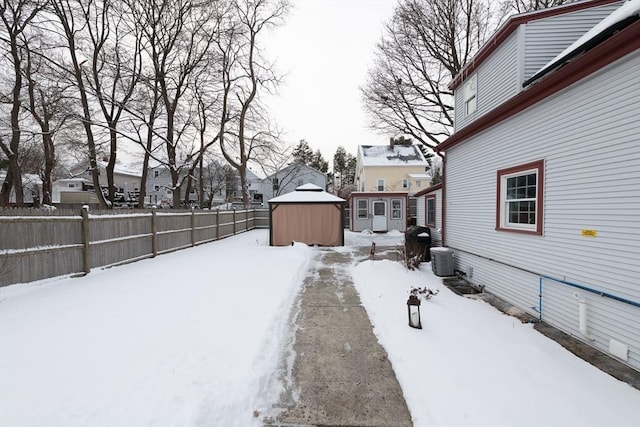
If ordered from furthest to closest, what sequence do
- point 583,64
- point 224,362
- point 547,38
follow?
point 547,38
point 583,64
point 224,362

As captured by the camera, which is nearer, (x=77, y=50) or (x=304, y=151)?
(x=77, y=50)

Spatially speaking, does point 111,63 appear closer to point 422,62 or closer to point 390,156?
point 422,62

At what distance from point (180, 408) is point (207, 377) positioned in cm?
43

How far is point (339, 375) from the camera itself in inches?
118

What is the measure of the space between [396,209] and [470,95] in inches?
429

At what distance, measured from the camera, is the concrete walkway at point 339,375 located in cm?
241

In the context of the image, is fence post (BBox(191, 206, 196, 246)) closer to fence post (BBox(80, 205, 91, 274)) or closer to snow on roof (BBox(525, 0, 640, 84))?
fence post (BBox(80, 205, 91, 274))

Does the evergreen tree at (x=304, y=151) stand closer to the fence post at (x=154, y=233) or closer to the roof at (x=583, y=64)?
the fence post at (x=154, y=233)

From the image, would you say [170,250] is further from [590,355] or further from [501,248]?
[590,355]

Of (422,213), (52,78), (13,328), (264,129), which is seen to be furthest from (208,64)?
(13,328)

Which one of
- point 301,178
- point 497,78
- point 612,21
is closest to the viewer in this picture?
point 612,21

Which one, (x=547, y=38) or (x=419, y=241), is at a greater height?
(x=547, y=38)

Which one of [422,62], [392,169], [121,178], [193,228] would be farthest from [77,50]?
[121,178]

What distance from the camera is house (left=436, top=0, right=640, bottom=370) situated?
323 centimetres
